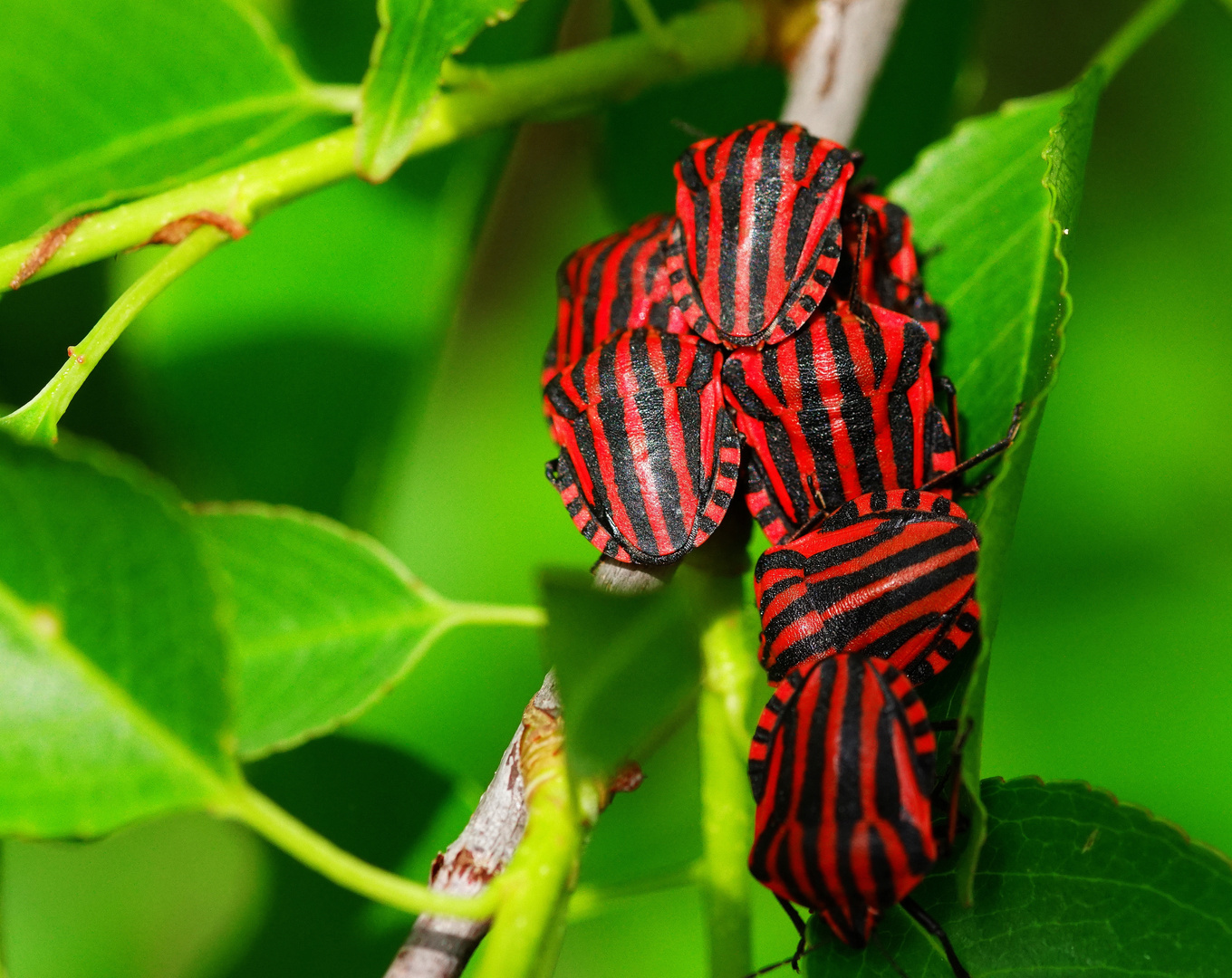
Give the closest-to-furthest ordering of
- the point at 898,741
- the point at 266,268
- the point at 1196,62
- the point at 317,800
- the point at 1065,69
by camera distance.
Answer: the point at 898,741 → the point at 317,800 → the point at 266,268 → the point at 1196,62 → the point at 1065,69

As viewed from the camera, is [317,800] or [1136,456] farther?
[1136,456]

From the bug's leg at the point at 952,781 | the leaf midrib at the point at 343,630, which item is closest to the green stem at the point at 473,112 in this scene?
the leaf midrib at the point at 343,630

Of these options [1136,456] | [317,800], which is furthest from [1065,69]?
[317,800]

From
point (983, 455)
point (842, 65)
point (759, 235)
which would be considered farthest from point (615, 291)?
point (983, 455)

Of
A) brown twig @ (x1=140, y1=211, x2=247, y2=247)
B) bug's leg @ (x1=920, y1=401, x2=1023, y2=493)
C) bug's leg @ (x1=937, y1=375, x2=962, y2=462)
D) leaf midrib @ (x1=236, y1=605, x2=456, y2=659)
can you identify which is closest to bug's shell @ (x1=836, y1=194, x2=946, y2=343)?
bug's leg @ (x1=937, y1=375, x2=962, y2=462)

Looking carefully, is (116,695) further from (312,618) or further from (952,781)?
(952,781)

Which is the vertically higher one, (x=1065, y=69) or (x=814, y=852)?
(x=1065, y=69)

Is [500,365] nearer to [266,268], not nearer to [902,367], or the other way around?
[266,268]
